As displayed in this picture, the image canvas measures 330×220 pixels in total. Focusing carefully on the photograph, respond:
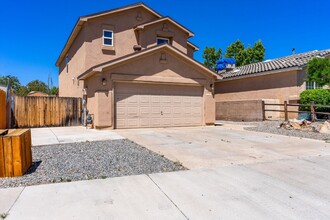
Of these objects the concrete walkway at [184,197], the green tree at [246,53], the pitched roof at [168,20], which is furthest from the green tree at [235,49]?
the concrete walkway at [184,197]

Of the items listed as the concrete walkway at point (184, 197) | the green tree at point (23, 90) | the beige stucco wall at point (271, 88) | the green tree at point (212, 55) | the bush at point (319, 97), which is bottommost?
the concrete walkway at point (184, 197)

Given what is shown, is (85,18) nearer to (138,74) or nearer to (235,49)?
(138,74)

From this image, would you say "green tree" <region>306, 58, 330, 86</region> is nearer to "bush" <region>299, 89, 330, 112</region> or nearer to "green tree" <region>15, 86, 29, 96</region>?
"bush" <region>299, 89, 330, 112</region>

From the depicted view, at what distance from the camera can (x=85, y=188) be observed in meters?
5.02

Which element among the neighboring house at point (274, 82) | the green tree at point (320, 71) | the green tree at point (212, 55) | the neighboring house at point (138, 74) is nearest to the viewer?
the neighboring house at point (138, 74)

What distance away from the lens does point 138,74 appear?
15070 millimetres

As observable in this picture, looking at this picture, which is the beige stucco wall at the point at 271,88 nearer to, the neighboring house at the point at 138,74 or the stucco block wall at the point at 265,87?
the stucco block wall at the point at 265,87

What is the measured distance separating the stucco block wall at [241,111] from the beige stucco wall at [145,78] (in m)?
4.92

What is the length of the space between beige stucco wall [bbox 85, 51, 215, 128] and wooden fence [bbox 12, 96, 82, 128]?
1.54 m

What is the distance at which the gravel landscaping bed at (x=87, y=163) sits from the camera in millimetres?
5664

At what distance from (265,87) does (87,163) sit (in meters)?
19.0

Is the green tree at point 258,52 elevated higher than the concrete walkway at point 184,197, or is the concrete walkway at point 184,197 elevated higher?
the green tree at point 258,52

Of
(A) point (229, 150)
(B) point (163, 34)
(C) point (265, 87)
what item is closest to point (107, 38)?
(B) point (163, 34)

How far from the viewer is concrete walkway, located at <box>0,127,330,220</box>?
13.0 feet
